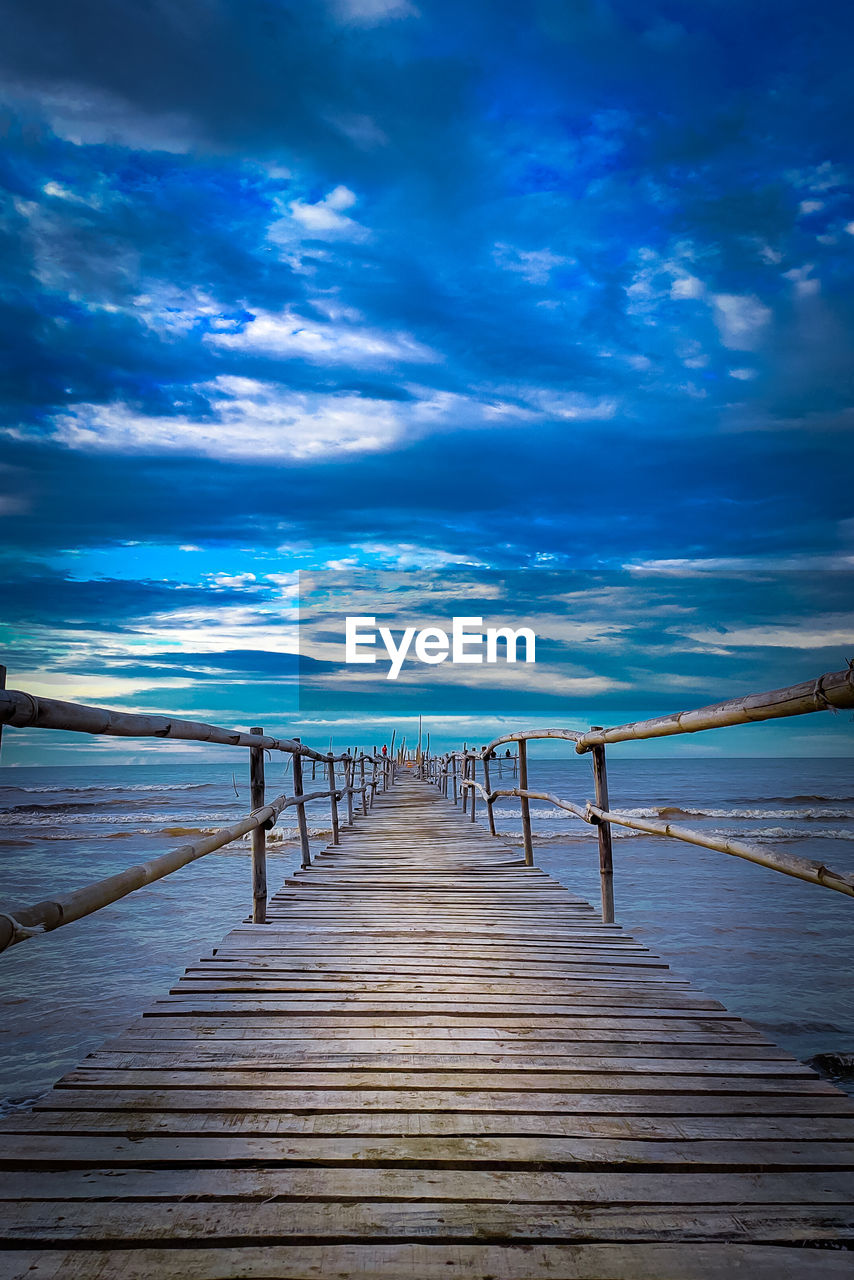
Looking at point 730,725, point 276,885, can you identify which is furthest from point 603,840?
point 276,885

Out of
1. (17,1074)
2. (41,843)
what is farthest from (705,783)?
(17,1074)

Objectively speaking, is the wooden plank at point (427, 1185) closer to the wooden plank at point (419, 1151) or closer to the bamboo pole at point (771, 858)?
the wooden plank at point (419, 1151)

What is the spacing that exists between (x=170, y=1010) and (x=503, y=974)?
1341 millimetres

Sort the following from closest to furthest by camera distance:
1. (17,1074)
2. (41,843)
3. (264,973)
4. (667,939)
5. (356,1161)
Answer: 1. (356,1161)
2. (264,973)
3. (17,1074)
4. (667,939)
5. (41,843)

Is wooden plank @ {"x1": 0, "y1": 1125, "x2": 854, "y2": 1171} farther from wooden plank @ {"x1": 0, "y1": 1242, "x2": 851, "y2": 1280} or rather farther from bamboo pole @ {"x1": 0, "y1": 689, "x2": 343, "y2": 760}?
bamboo pole @ {"x1": 0, "y1": 689, "x2": 343, "y2": 760}

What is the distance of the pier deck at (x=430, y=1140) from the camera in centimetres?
138

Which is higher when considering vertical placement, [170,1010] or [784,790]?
[170,1010]

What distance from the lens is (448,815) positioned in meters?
11.8

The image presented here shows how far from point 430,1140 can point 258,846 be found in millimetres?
2744

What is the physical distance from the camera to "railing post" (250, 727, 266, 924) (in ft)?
14.0

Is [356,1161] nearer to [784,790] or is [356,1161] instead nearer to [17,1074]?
[17,1074]

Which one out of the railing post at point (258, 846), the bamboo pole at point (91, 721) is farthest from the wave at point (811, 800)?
the bamboo pole at point (91, 721)

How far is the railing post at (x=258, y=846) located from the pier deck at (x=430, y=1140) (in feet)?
3.67

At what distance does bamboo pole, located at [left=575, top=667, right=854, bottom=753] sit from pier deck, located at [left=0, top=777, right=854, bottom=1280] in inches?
41.3
